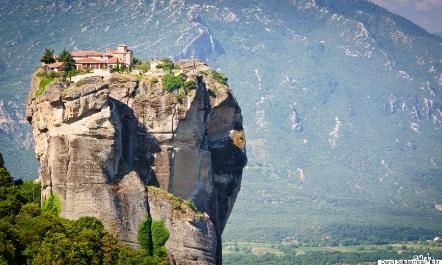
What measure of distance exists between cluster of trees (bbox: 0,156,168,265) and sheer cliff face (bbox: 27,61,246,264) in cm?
113

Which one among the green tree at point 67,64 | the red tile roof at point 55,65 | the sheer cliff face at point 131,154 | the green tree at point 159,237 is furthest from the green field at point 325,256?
the green tree at point 159,237

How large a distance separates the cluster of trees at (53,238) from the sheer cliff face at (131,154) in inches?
44.5

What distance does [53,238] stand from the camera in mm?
63844

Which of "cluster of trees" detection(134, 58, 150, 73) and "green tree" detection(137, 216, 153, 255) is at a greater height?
"cluster of trees" detection(134, 58, 150, 73)

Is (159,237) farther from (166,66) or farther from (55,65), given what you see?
(55,65)

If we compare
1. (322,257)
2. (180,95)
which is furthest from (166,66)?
(322,257)

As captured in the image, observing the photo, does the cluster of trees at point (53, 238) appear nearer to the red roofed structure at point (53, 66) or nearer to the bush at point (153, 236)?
the bush at point (153, 236)

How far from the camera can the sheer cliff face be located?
7019 centimetres

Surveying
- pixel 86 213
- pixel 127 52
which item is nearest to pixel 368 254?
pixel 127 52

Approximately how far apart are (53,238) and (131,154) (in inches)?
451

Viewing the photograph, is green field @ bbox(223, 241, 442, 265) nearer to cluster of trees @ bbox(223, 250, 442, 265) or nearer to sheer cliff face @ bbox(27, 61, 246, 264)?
cluster of trees @ bbox(223, 250, 442, 265)

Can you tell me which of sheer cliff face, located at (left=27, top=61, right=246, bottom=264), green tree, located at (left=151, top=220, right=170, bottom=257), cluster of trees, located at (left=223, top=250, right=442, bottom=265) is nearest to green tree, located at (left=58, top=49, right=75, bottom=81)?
sheer cliff face, located at (left=27, top=61, right=246, bottom=264)

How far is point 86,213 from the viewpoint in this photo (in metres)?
70.4

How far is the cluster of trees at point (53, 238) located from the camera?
62.5 m
